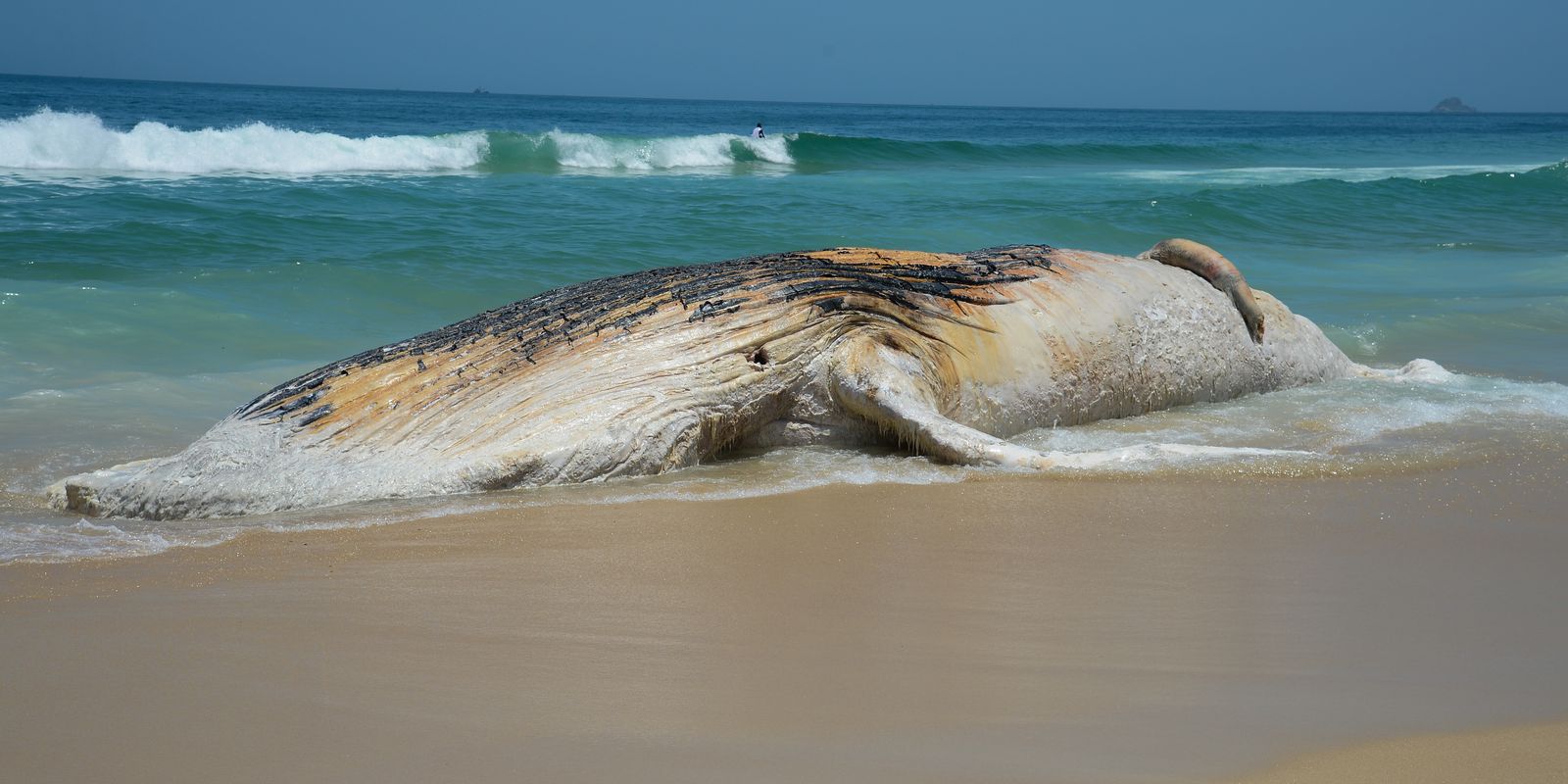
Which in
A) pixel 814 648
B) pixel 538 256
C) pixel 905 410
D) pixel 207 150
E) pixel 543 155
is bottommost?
pixel 814 648

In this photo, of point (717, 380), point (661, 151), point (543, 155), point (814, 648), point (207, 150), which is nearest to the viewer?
point (814, 648)

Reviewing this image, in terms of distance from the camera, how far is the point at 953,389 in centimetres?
543

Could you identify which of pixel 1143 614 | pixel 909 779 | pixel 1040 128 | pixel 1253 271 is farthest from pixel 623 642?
pixel 1040 128

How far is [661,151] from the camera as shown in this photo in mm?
33531

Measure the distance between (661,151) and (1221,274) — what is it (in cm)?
2796

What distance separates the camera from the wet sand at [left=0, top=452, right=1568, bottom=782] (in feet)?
8.50

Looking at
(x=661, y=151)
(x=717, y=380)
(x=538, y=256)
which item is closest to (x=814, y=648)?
(x=717, y=380)

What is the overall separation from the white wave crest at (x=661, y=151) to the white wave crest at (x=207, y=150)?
217 centimetres

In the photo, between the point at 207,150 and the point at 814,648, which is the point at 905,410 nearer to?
the point at 814,648

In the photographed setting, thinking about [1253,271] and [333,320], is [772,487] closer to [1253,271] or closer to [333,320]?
[333,320]

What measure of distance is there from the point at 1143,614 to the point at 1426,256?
44.7ft

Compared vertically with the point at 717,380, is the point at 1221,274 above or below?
above

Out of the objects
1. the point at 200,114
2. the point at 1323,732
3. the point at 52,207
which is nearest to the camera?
the point at 1323,732

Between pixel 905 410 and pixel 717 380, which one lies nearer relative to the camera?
pixel 717 380
